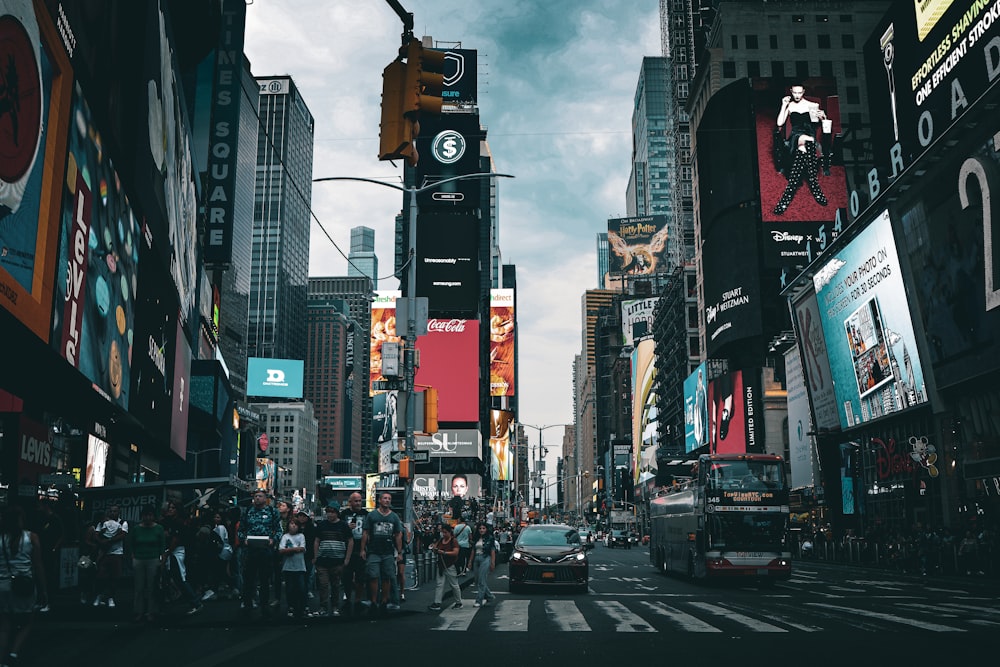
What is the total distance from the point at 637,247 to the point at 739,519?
162m

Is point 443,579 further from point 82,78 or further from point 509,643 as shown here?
point 82,78

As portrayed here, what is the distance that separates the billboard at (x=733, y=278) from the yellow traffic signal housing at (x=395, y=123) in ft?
220

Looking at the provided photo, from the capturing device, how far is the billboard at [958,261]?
102 ft

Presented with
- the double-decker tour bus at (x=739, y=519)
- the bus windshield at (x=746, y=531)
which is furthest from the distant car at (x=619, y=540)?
the bus windshield at (x=746, y=531)

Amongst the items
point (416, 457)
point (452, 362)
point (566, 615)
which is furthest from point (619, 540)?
point (566, 615)

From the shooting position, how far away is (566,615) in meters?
16.2

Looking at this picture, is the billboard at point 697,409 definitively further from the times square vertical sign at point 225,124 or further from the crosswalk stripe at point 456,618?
the crosswalk stripe at point 456,618

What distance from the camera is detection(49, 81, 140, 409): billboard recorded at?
18.3 m

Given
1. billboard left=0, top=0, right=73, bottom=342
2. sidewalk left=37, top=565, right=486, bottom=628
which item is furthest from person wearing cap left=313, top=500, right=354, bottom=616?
billboard left=0, top=0, right=73, bottom=342

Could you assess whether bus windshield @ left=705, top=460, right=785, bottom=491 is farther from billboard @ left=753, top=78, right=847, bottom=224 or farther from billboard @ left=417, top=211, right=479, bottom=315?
billboard @ left=417, top=211, right=479, bottom=315

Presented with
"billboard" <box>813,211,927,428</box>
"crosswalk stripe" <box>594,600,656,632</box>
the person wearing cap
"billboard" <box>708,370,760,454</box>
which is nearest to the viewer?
"crosswalk stripe" <box>594,600,656,632</box>

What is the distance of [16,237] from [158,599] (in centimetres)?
688

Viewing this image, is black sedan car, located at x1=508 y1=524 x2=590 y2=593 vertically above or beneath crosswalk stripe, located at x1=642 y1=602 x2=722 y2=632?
above

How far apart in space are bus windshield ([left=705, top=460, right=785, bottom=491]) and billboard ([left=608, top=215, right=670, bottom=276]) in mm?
158252
